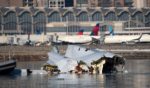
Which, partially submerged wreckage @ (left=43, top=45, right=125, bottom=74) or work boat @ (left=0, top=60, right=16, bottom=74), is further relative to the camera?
partially submerged wreckage @ (left=43, top=45, right=125, bottom=74)

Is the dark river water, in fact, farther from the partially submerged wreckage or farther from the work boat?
the partially submerged wreckage

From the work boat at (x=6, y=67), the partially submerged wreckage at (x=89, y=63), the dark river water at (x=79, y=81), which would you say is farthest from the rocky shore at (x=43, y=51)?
the dark river water at (x=79, y=81)

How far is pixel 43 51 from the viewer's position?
429 ft

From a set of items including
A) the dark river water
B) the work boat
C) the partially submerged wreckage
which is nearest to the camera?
the dark river water

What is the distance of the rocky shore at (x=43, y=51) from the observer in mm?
127219

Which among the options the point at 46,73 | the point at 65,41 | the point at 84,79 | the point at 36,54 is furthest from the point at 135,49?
the point at 84,79

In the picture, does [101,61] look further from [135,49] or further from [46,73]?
[135,49]

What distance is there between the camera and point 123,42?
5886 inches

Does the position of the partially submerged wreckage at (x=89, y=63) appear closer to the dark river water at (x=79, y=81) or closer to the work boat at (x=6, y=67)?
the dark river water at (x=79, y=81)

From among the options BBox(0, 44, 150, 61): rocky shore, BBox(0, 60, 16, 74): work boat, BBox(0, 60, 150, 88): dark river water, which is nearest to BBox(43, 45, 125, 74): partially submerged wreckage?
BBox(0, 60, 150, 88): dark river water

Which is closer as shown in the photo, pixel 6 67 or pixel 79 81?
pixel 79 81

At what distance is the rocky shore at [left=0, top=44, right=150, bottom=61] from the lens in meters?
127

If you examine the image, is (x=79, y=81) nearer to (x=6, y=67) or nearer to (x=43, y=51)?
(x=6, y=67)

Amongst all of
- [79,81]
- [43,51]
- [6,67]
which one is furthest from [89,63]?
[43,51]
